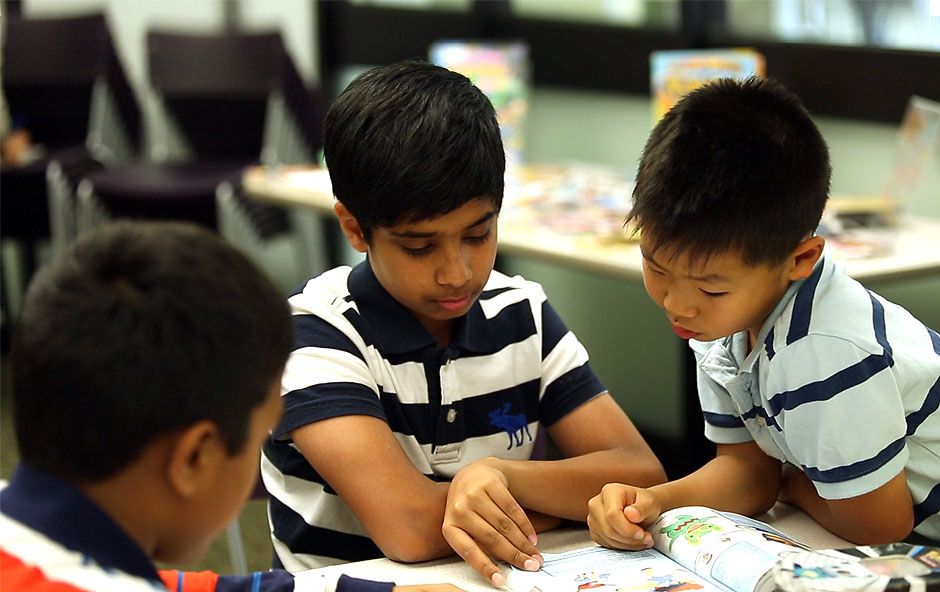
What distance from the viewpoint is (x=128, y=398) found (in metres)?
0.83

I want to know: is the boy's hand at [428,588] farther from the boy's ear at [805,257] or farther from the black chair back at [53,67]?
the black chair back at [53,67]

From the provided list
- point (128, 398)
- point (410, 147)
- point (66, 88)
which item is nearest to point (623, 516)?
point (410, 147)

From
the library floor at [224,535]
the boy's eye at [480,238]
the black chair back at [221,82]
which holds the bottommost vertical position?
the library floor at [224,535]

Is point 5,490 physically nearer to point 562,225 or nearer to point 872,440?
point 872,440

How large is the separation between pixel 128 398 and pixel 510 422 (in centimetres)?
73

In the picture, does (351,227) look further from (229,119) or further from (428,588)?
(229,119)

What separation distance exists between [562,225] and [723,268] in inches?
63.2

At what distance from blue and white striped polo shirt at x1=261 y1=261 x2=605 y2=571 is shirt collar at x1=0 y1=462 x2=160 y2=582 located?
0.48 m

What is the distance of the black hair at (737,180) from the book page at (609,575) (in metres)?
0.31

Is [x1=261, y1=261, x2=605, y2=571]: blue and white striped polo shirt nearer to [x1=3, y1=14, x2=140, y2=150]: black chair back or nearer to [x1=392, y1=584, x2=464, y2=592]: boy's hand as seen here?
[x1=392, y1=584, x2=464, y2=592]: boy's hand

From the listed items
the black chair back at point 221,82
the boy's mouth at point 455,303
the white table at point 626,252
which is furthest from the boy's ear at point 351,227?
the black chair back at point 221,82

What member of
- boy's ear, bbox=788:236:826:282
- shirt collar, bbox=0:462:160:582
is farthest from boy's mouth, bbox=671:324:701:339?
shirt collar, bbox=0:462:160:582

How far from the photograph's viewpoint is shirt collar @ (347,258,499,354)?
4.69 ft

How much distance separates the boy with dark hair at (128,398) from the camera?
832 mm
